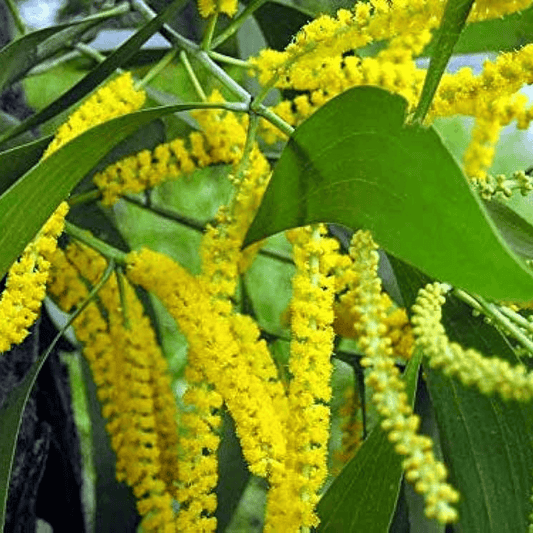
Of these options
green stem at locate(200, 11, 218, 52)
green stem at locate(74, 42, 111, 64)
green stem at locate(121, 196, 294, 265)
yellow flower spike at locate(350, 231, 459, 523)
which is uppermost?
green stem at locate(74, 42, 111, 64)

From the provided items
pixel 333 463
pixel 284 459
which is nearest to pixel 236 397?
pixel 284 459

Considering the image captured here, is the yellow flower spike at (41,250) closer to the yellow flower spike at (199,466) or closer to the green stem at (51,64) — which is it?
the yellow flower spike at (199,466)

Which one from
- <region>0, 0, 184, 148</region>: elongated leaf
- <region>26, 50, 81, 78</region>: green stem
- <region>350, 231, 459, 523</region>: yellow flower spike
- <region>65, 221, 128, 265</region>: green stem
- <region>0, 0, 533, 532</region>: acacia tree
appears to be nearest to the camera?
<region>350, 231, 459, 523</region>: yellow flower spike

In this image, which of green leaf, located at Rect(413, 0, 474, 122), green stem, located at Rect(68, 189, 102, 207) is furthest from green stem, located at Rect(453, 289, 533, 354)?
green stem, located at Rect(68, 189, 102, 207)

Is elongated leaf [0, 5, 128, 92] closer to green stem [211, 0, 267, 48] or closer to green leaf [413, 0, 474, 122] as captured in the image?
green stem [211, 0, 267, 48]

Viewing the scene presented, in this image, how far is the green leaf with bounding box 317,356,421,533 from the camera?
24.3 inches

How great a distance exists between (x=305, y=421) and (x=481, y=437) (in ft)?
0.44

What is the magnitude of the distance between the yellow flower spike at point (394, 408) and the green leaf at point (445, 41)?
2.7 inches

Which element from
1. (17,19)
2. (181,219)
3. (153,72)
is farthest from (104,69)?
(181,219)

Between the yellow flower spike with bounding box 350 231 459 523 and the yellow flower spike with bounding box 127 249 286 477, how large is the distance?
0.15m

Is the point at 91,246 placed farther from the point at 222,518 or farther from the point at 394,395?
the point at 394,395

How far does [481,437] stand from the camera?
666mm

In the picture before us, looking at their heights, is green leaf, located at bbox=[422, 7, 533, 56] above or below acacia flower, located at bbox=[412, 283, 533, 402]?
above

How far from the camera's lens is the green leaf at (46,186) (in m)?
0.55
